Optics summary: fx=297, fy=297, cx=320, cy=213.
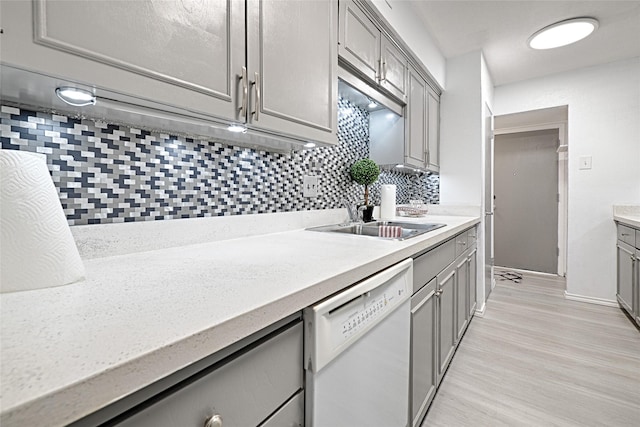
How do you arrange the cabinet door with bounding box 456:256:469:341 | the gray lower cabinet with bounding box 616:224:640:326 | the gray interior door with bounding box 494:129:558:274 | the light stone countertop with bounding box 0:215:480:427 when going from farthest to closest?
the gray interior door with bounding box 494:129:558:274, the gray lower cabinet with bounding box 616:224:640:326, the cabinet door with bounding box 456:256:469:341, the light stone countertop with bounding box 0:215:480:427

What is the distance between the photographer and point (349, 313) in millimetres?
759

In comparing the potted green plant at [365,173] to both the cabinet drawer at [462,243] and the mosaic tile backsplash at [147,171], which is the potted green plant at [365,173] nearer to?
the mosaic tile backsplash at [147,171]

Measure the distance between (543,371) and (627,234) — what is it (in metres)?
1.74

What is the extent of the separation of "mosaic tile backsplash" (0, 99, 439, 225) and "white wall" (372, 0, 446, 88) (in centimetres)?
101

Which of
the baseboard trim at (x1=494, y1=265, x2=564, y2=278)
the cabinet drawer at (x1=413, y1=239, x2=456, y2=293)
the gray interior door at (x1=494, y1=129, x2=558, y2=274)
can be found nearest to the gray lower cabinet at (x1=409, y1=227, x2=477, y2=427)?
the cabinet drawer at (x1=413, y1=239, x2=456, y2=293)

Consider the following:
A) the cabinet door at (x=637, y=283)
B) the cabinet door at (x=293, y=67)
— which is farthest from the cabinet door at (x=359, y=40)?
the cabinet door at (x=637, y=283)

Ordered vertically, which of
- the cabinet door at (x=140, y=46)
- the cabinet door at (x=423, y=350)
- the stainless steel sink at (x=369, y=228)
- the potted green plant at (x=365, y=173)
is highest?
the cabinet door at (x=140, y=46)

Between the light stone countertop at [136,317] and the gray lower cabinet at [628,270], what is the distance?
2848 millimetres

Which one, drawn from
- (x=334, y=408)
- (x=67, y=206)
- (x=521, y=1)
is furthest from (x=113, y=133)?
(x=521, y=1)

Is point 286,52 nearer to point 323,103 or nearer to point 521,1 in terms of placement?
point 323,103

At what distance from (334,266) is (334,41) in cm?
107

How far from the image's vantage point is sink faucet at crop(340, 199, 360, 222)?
199 centimetres

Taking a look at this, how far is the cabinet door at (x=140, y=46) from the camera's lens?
552mm

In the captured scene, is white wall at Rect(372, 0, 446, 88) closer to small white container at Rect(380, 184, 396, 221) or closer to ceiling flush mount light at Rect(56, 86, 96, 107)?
small white container at Rect(380, 184, 396, 221)
